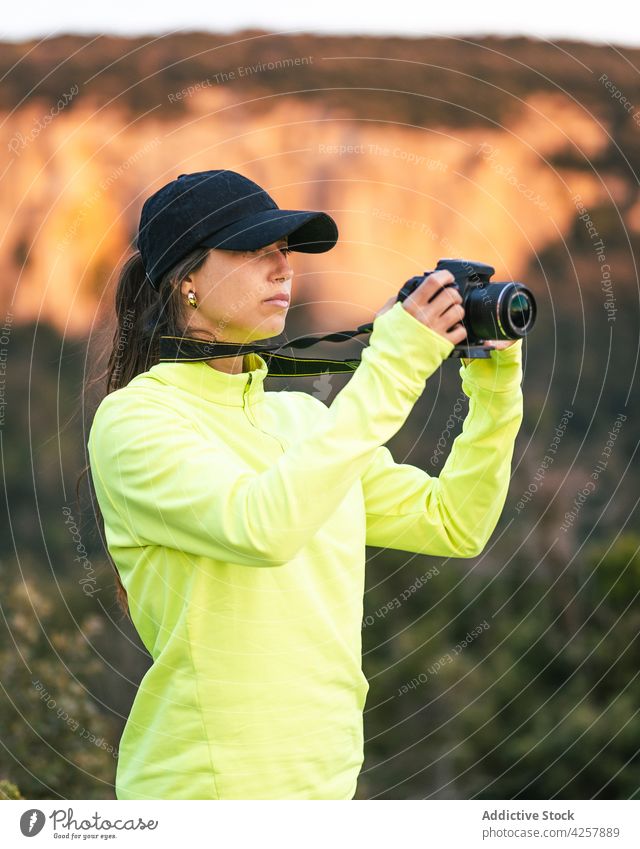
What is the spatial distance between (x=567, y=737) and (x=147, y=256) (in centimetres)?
367

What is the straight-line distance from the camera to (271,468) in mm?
1682

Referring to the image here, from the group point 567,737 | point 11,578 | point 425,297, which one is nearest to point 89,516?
point 425,297
